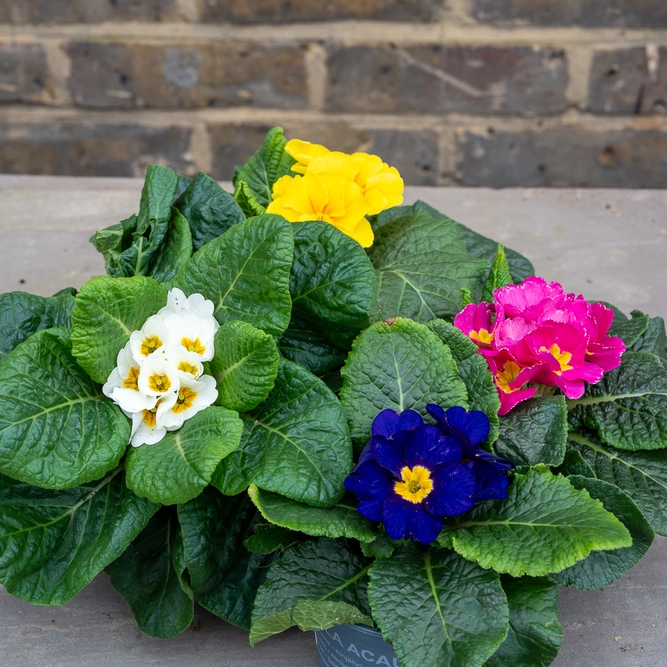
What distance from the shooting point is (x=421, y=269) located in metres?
1.22

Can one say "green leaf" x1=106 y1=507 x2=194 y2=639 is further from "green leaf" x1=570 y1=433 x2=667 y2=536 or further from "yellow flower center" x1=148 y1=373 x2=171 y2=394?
"green leaf" x1=570 y1=433 x2=667 y2=536

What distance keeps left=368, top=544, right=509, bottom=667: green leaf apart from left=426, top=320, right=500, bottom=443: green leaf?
0.54 feet

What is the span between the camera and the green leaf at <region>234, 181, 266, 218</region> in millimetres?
1231

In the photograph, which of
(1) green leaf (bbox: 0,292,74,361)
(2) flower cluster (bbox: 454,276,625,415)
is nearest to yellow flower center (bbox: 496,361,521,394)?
(2) flower cluster (bbox: 454,276,625,415)

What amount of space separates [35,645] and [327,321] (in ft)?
1.90

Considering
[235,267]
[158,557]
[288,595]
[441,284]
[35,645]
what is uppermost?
[235,267]

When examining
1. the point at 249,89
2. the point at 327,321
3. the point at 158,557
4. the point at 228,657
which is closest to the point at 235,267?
the point at 327,321

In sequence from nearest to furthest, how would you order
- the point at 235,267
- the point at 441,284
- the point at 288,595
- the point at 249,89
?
the point at 288,595, the point at 235,267, the point at 441,284, the point at 249,89

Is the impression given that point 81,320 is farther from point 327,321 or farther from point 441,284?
point 441,284

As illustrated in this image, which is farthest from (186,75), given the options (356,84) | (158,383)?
(158,383)

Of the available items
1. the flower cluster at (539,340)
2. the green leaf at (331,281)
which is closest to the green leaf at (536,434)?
the flower cluster at (539,340)

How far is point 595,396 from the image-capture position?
3.64 ft

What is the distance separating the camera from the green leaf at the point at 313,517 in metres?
0.87

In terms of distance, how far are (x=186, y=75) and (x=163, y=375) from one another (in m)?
1.72
